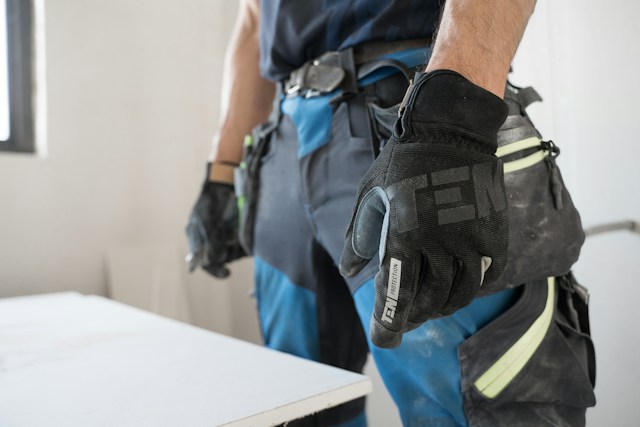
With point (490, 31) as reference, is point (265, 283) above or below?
below

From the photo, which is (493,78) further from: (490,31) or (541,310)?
(541,310)

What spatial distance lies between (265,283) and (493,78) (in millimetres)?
571

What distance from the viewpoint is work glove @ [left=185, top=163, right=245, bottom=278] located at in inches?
44.2

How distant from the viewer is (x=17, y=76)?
1.70m

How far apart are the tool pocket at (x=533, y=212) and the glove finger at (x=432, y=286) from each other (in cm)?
9

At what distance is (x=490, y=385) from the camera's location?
59 cm

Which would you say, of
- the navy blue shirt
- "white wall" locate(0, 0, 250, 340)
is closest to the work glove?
the navy blue shirt

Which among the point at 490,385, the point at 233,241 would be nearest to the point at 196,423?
the point at 490,385

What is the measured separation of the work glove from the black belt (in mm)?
416

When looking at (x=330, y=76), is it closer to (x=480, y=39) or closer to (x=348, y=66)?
(x=348, y=66)

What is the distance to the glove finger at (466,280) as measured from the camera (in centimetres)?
49

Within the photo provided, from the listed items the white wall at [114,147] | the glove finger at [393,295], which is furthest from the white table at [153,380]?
the white wall at [114,147]

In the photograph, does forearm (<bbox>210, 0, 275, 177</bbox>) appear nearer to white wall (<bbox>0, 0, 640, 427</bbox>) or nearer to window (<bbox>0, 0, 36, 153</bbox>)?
white wall (<bbox>0, 0, 640, 427</bbox>)

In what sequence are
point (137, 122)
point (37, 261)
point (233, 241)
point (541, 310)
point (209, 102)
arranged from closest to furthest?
point (541, 310) < point (233, 241) < point (37, 261) < point (137, 122) < point (209, 102)
